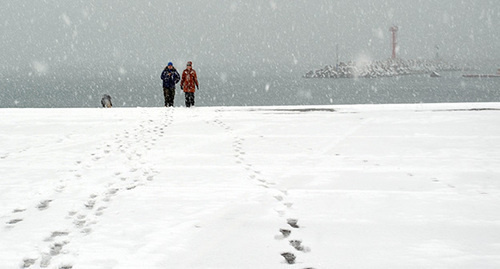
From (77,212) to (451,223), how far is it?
120 inches

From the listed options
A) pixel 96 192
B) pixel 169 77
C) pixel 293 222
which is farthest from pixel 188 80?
pixel 293 222

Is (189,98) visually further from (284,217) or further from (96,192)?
(284,217)

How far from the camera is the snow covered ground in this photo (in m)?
3.12

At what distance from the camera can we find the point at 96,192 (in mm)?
4809

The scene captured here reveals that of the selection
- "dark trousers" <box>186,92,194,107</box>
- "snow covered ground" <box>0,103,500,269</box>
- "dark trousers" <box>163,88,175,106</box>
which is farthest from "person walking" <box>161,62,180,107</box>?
"snow covered ground" <box>0,103,500,269</box>

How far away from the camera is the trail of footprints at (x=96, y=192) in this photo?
3187mm

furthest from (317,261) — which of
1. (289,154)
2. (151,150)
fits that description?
(151,150)

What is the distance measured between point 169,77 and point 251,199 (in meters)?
11.9

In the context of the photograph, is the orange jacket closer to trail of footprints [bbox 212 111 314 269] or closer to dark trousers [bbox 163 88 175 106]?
dark trousers [bbox 163 88 175 106]

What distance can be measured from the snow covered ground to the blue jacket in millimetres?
6555

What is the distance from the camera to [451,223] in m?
3.72

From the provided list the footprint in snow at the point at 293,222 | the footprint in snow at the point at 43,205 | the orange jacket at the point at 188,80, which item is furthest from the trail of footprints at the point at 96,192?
the orange jacket at the point at 188,80

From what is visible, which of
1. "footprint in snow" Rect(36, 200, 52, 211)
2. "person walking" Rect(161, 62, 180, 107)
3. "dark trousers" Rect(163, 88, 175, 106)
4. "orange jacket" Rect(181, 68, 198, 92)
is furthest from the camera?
"dark trousers" Rect(163, 88, 175, 106)

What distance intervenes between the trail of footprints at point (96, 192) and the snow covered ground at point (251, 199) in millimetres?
16
